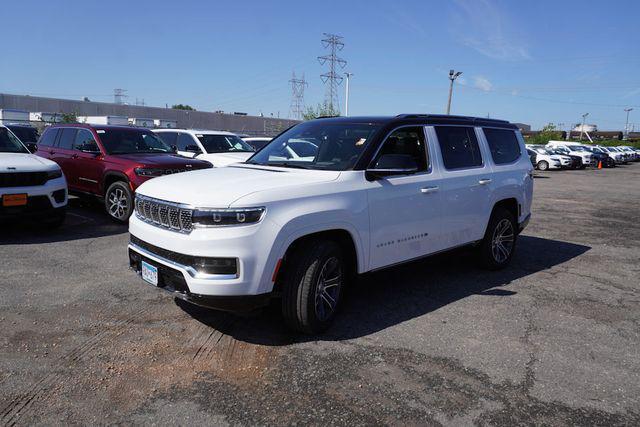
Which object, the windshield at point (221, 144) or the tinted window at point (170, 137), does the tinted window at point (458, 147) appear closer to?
the windshield at point (221, 144)

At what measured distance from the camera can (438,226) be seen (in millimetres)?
5242

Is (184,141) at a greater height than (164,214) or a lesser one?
greater

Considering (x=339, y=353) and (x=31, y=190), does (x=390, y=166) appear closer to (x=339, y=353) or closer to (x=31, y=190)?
(x=339, y=353)

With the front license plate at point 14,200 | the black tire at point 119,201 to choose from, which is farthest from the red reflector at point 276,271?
the black tire at point 119,201

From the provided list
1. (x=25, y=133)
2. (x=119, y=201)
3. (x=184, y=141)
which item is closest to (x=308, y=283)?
(x=119, y=201)

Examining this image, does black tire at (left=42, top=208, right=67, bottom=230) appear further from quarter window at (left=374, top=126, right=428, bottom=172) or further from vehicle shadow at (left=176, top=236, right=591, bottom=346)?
quarter window at (left=374, top=126, right=428, bottom=172)

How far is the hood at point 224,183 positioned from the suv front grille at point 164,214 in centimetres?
6

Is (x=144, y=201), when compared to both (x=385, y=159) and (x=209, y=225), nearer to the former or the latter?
(x=209, y=225)

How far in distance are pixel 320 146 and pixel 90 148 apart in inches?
256

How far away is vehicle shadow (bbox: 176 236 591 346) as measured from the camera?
441 cm

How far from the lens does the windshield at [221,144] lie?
41.1 ft

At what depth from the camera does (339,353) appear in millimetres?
3980

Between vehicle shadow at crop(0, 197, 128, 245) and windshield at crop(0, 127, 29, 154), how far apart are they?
1.27 meters

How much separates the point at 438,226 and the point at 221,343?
2.55 meters
